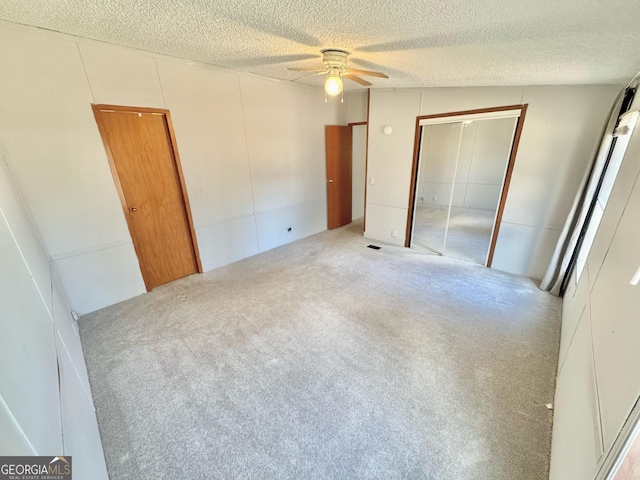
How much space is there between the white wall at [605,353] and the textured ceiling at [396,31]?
0.76m

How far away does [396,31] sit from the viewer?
1.68m

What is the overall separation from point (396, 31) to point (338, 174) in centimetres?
358

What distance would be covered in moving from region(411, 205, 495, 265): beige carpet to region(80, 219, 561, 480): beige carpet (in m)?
0.84

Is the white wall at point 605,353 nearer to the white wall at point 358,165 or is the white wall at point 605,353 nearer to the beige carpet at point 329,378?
the beige carpet at point 329,378

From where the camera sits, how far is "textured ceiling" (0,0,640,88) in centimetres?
134

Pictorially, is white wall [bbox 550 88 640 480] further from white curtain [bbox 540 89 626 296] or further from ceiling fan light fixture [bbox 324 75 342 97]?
ceiling fan light fixture [bbox 324 75 342 97]

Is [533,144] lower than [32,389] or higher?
higher

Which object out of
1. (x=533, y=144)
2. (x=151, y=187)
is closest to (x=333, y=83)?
(x=151, y=187)

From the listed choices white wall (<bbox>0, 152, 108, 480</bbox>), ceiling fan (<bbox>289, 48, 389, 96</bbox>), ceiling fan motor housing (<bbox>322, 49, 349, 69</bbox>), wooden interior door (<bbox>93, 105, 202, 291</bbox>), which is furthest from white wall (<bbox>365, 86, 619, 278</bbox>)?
white wall (<bbox>0, 152, 108, 480</bbox>)

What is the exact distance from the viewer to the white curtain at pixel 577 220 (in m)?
2.42

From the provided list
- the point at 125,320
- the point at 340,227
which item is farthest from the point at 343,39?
the point at 340,227

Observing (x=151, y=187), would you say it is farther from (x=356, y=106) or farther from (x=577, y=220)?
(x=577, y=220)

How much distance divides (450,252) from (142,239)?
4372 mm

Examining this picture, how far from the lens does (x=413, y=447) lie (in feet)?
4.99
